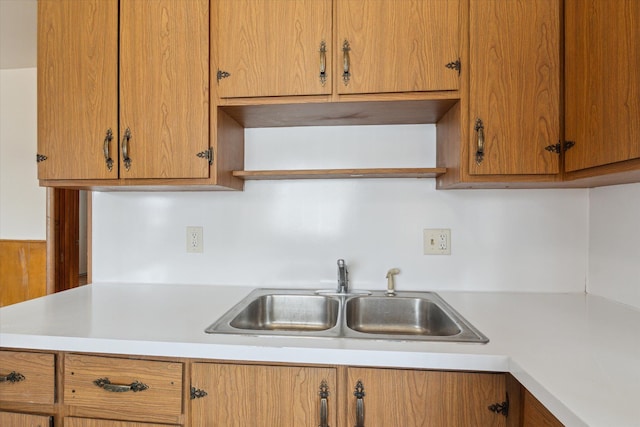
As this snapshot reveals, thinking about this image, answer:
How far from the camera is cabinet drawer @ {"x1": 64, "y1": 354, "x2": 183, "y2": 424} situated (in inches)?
39.9

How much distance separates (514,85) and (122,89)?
147 cm

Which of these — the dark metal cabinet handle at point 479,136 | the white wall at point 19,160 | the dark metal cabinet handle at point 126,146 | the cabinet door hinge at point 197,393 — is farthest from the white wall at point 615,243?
the white wall at point 19,160

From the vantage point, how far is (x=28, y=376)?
107 centimetres

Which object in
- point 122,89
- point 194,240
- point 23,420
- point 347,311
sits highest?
point 122,89

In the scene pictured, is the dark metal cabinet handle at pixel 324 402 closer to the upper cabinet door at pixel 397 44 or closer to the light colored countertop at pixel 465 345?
the light colored countertop at pixel 465 345

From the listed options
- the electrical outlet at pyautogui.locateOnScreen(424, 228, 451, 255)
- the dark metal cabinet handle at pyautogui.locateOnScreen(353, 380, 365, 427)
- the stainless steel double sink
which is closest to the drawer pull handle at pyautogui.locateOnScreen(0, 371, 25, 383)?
the stainless steel double sink

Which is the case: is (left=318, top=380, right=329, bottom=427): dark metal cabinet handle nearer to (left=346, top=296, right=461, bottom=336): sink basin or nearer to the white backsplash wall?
(left=346, top=296, right=461, bottom=336): sink basin

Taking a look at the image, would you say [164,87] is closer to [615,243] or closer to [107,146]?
[107,146]

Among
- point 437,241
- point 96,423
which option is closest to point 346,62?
→ point 437,241

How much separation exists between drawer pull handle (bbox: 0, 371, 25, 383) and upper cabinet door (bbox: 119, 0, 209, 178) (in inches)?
29.3

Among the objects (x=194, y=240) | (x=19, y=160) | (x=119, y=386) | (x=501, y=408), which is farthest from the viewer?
(x=19, y=160)

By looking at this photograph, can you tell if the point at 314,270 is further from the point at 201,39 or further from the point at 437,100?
the point at 201,39

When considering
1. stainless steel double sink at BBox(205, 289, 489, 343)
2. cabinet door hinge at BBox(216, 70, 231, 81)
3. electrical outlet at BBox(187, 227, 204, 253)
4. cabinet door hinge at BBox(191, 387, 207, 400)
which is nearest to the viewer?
cabinet door hinge at BBox(191, 387, 207, 400)

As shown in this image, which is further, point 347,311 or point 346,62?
point 347,311
